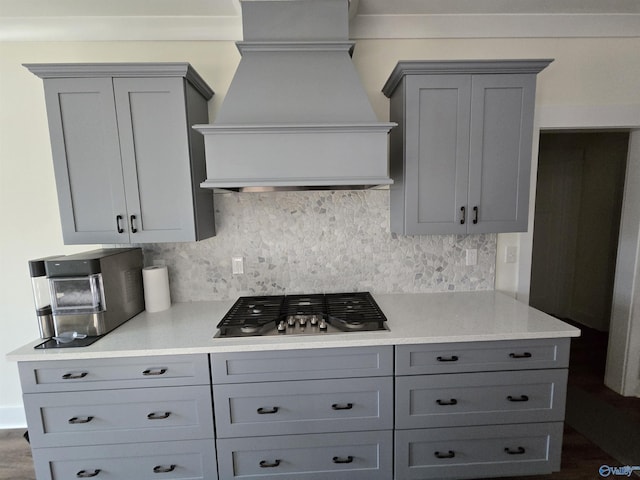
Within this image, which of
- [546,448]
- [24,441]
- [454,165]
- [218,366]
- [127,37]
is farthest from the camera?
[24,441]

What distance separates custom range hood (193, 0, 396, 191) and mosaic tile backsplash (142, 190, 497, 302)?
52cm

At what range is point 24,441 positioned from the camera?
204 centimetres

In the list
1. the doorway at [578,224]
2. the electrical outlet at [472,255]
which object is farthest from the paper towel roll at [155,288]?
the doorway at [578,224]

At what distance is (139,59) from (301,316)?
2006 mm

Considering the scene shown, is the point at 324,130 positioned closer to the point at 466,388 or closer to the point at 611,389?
the point at 466,388

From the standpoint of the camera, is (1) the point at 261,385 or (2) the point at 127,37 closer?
(1) the point at 261,385

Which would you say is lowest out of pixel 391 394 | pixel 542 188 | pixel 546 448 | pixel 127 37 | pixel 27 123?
pixel 546 448

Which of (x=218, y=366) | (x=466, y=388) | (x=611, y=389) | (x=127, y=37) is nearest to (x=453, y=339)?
(x=466, y=388)

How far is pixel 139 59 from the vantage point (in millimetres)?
1910

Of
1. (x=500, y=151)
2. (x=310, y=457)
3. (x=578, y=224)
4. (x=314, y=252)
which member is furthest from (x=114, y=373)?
(x=578, y=224)

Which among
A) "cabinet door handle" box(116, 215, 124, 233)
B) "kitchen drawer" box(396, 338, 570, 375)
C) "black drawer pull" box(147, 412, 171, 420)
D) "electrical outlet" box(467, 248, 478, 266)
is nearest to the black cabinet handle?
"kitchen drawer" box(396, 338, 570, 375)

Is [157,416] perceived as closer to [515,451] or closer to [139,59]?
[515,451]

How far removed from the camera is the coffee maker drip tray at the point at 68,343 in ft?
4.71

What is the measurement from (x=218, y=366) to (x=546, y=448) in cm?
184
